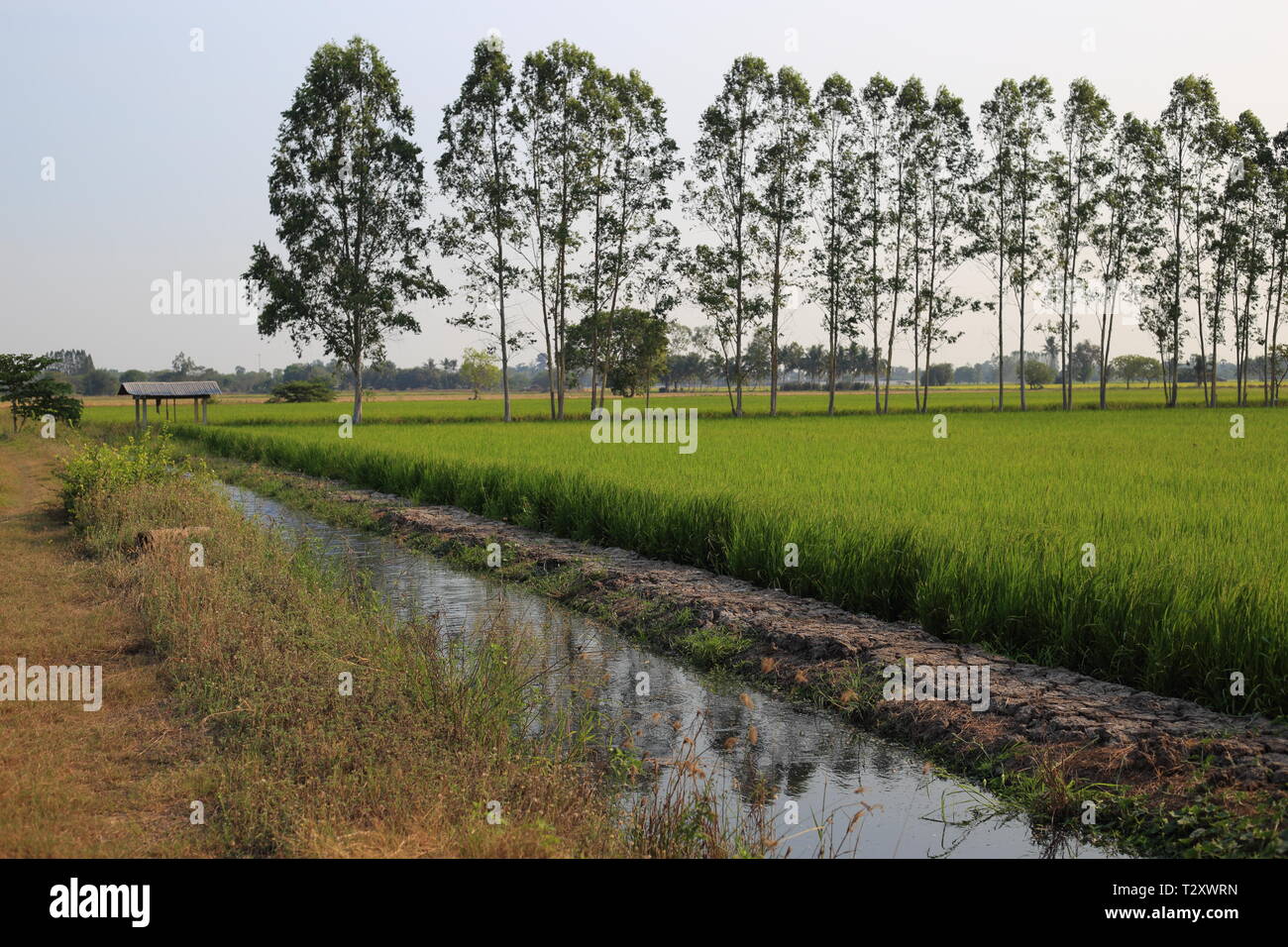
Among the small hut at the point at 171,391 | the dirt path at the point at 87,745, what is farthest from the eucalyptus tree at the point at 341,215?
the dirt path at the point at 87,745

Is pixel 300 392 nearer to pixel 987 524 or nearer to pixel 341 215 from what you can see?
pixel 341 215

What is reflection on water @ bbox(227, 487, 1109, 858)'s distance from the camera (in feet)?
18.1

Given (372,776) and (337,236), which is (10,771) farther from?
(337,236)

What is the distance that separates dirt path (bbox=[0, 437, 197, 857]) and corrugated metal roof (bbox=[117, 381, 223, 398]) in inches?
1853

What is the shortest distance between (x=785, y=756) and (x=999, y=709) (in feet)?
5.32

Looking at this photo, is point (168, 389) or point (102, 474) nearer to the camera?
point (102, 474)

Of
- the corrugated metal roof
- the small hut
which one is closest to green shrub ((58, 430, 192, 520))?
the small hut

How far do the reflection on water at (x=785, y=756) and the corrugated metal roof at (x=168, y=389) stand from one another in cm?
5031

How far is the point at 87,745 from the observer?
260 inches

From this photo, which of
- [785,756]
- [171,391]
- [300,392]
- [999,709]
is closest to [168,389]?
[171,391]

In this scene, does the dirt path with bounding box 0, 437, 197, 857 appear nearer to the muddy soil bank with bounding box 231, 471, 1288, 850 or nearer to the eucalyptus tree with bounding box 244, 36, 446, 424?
the muddy soil bank with bounding box 231, 471, 1288, 850

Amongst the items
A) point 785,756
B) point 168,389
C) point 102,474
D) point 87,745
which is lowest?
point 785,756
